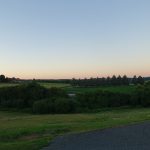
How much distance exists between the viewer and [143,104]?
7294 centimetres

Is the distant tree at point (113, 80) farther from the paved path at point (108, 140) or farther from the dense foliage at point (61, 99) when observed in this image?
the paved path at point (108, 140)

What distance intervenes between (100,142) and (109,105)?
6206 cm

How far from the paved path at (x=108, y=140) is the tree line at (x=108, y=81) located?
7789 centimetres

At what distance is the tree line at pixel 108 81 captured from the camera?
9638cm

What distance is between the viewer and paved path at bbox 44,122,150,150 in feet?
47.0

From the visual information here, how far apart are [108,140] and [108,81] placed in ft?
277

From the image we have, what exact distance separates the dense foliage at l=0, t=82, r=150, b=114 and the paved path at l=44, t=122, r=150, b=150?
49608mm

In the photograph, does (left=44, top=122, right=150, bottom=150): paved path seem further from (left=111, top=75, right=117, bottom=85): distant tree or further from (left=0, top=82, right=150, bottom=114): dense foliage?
(left=111, top=75, right=117, bottom=85): distant tree

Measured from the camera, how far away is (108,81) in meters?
99.8

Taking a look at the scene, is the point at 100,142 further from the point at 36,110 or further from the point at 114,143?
the point at 36,110

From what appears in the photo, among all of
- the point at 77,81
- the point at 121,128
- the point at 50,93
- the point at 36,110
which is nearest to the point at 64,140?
the point at 121,128

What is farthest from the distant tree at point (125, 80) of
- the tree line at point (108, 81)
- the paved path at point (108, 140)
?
the paved path at point (108, 140)

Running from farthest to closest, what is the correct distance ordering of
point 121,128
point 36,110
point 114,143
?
1. point 36,110
2. point 121,128
3. point 114,143

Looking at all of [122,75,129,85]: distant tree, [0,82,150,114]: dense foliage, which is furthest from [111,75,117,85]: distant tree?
[0,82,150,114]: dense foliage
